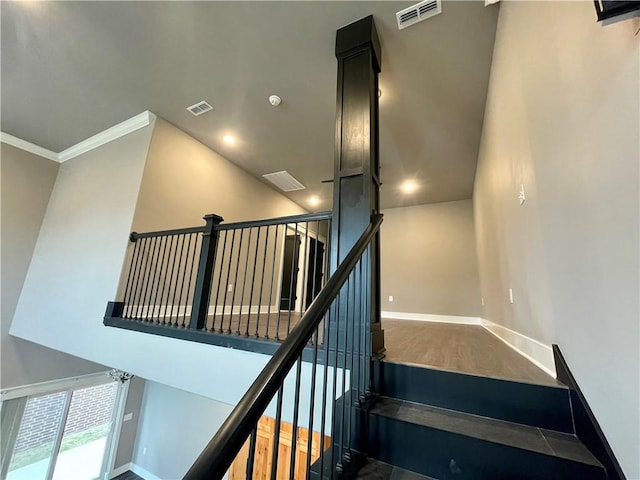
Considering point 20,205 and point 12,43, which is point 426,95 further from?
point 20,205

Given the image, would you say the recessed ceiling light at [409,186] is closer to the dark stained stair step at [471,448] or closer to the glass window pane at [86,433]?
the dark stained stair step at [471,448]

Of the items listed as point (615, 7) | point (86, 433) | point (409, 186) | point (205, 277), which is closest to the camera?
point (615, 7)

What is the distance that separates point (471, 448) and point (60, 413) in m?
6.63

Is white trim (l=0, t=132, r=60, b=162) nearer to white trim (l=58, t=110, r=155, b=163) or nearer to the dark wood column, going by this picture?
white trim (l=58, t=110, r=155, b=163)

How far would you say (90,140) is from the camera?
4250 mm

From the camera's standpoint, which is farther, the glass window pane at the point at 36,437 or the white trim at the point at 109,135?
the glass window pane at the point at 36,437

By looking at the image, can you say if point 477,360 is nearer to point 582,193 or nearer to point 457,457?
point 457,457

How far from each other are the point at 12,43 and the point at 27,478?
631 centimetres

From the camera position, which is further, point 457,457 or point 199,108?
point 199,108

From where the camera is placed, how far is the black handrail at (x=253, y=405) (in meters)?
0.50

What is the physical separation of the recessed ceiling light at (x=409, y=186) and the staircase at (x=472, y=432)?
14.0ft

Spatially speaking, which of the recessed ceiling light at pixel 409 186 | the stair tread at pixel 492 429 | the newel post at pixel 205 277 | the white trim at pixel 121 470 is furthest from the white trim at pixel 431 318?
the white trim at pixel 121 470

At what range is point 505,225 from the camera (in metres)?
2.54

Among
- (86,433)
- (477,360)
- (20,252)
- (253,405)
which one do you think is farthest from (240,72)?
(86,433)
